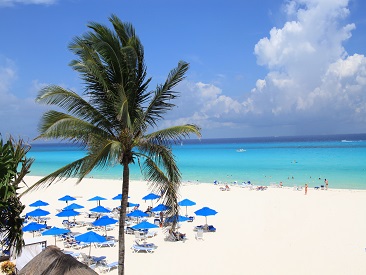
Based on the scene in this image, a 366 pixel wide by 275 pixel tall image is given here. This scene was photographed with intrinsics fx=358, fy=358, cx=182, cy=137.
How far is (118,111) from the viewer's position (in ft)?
21.9

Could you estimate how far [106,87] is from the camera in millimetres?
7090

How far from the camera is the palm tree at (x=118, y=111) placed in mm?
6746

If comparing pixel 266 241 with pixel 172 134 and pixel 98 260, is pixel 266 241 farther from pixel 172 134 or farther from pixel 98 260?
pixel 172 134

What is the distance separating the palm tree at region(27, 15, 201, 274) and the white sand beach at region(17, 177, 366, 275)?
1225 mm

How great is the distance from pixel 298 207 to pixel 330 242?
7.64m

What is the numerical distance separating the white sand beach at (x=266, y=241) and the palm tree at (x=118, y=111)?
48.2 inches

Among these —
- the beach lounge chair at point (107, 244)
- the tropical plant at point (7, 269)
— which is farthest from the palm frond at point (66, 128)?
the beach lounge chair at point (107, 244)

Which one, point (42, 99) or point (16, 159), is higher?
point (42, 99)

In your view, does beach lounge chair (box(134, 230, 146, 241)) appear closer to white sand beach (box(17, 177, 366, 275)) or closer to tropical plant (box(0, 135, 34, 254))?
white sand beach (box(17, 177, 366, 275))

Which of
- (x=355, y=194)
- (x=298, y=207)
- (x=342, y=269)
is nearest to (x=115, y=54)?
(x=342, y=269)

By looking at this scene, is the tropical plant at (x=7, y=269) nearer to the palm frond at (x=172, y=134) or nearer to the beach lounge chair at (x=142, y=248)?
the beach lounge chair at (x=142, y=248)

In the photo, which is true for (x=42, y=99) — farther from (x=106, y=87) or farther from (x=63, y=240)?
(x=63, y=240)

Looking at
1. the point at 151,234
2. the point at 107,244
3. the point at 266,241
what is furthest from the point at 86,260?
the point at 266,241

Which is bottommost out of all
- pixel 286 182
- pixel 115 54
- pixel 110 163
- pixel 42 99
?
pixel 286 182
